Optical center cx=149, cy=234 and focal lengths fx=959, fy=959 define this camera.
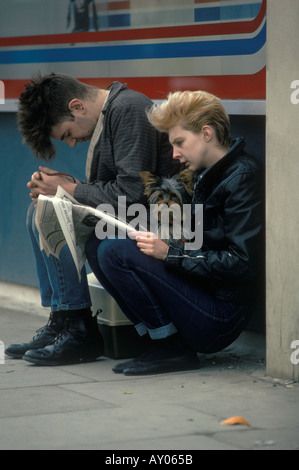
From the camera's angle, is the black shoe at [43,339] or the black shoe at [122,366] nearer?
the black shoe at [122,366]

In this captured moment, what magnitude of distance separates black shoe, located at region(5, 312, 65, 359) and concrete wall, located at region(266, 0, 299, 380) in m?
1.12

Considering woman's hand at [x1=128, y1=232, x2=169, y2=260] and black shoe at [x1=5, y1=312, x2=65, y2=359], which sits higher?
woman's hand at [x1=128, y1=232, x2=169, y2=260]

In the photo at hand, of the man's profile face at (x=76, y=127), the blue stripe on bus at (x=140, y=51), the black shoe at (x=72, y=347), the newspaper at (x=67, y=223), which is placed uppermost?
the blue stripe on bus at (x=140, y=51)

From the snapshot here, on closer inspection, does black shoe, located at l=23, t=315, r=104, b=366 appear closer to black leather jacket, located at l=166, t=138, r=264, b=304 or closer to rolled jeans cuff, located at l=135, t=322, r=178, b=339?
rolled jeans cuff, located at l=135, t=322, r=178, b=339

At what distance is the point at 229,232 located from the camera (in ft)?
13.4

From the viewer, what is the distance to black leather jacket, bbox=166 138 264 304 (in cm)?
406

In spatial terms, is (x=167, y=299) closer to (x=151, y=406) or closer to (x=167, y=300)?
(x=167, y=300)

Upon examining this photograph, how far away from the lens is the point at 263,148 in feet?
15.1

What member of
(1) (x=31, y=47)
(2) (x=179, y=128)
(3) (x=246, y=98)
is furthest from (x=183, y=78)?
(1) (x=31, y=47)

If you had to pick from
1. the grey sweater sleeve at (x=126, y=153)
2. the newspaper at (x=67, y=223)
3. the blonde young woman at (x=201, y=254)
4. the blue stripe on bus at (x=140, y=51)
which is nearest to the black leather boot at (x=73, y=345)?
the newspaper at (x=67, y=223)

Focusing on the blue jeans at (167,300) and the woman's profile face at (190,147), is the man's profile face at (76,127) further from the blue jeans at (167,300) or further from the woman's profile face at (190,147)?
the blue jeans at (167,300)

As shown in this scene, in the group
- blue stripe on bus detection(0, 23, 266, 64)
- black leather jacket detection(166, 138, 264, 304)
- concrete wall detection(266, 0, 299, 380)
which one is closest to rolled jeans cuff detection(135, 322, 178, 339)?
black leather jacket detection(166, 138, 264, 304)

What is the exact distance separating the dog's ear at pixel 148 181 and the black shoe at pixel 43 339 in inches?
32.1

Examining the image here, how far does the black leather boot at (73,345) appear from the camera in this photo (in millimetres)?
4543
